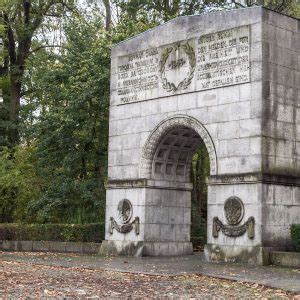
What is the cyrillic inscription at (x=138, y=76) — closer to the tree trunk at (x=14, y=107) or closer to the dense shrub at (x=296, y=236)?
the dense shrub at (x=296, y=236)

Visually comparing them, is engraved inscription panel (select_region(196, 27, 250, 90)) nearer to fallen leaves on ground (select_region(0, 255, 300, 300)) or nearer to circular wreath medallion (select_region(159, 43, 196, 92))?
circular wreath medallion (select_region(159, 43, 196, 92))

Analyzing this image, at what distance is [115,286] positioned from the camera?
12.5m

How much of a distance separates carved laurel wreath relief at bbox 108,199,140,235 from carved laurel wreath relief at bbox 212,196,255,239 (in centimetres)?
345

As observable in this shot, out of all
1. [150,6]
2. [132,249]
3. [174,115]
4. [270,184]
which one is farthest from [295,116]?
[150,6]

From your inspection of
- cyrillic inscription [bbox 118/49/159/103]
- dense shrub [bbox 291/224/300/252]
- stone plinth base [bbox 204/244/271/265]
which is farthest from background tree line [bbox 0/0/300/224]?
dense shrub [bbox 291/224/300/252]

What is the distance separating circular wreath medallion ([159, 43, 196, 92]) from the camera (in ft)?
68.0

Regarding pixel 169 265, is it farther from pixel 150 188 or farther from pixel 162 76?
pixel 162 76

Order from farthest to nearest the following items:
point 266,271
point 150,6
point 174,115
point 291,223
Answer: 1. point 150,6
2. point 174,115
3. point 291,223
4. point 266,271

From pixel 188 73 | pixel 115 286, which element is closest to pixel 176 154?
pixel 188 73

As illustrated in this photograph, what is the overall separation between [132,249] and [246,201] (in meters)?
4.81

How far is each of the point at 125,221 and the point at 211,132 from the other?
4.61 m

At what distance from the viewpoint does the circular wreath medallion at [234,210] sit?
61.4ft

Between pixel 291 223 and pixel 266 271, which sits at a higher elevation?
pixel 291 223

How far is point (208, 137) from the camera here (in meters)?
19.8
